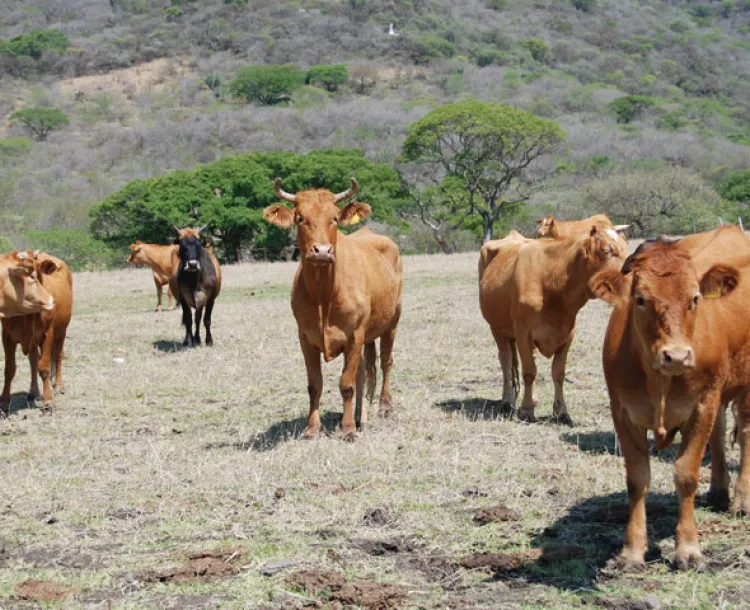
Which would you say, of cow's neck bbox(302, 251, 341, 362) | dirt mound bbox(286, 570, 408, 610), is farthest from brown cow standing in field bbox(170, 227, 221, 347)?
dirt mound bbox(286, 570, 408, 610)

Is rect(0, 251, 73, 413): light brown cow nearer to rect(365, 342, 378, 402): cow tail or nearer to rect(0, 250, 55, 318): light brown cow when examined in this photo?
rect(0, 250, 55, 318): light brown cow

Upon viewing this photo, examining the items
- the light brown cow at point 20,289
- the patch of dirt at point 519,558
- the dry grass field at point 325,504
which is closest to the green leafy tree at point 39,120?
the dry grass field at point 325,504

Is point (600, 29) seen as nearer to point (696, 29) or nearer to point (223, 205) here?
point (696, 29)

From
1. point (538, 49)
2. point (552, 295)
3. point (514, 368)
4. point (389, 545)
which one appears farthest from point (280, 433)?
point (538, 49)

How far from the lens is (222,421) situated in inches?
368

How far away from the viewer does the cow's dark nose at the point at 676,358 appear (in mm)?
4668

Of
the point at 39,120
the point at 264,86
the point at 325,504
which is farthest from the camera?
the point at 264,86

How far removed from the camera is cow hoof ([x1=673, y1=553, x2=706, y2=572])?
4.97 m

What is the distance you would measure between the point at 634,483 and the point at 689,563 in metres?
0.48

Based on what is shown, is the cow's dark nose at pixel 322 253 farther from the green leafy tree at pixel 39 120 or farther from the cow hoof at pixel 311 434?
the green leafy tree at pixel 39 120

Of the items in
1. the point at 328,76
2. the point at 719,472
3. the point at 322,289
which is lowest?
the point at 719,472

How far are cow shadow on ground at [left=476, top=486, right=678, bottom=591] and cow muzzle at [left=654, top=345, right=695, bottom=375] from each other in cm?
110

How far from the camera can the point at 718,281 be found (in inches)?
199

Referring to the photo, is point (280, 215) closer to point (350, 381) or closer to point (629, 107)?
point (350, 381)
